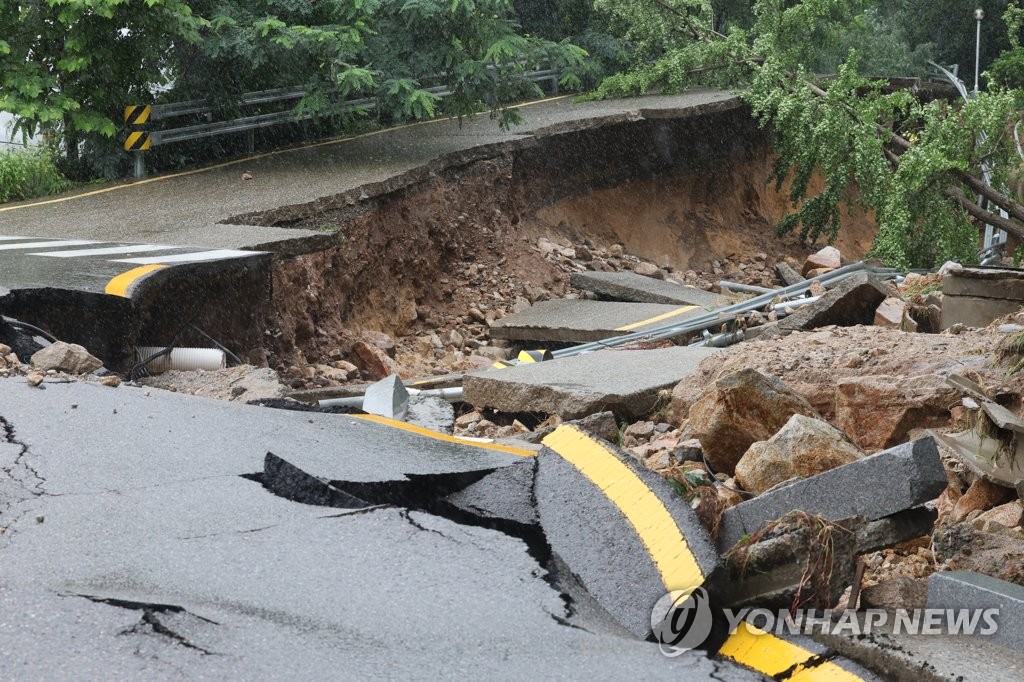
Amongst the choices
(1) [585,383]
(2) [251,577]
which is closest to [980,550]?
(2) [251,577]

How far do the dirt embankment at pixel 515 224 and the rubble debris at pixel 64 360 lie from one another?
2763mm

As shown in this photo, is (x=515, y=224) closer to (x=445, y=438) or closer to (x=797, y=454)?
(x=445, y=438)

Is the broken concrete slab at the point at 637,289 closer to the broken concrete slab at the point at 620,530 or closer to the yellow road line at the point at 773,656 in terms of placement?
the broken concrete slab at the point at 620,530

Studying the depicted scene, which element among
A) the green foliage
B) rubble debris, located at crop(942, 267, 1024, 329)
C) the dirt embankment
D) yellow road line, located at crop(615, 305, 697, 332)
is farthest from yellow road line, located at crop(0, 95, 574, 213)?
rubble debris, located at crop(942, 267, 1024, 329)

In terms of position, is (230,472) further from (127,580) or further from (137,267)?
(137,267)

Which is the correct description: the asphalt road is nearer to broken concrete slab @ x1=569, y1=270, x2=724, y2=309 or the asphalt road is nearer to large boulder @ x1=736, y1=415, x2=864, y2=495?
broken concrete slab @ x1=569, y1=270, x2=724, y2=309

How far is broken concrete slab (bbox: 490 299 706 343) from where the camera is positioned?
10.3 m

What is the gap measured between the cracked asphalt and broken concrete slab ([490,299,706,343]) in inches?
242

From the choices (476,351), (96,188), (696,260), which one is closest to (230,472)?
(476,351)

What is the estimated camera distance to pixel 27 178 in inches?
457

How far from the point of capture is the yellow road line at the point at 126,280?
6.22 meters

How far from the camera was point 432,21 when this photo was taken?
39.3 ft

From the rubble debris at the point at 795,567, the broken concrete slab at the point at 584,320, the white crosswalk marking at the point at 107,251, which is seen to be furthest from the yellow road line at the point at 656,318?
the rubble debris at the point at 795,567

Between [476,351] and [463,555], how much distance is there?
24.3 ft
